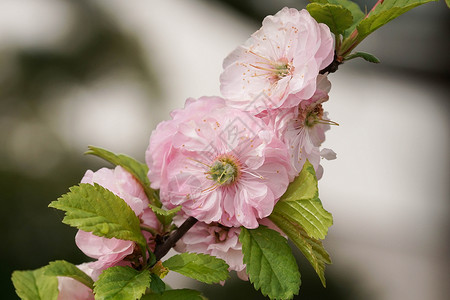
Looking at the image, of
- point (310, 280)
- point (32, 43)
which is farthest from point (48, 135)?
point (310, 280)

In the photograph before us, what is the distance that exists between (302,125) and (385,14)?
85mm

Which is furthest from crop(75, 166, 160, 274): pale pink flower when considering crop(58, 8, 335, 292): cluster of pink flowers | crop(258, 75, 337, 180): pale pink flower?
crop(258, 75, 337, 180): pale pink flower

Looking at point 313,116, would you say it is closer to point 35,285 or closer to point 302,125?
point 302,125

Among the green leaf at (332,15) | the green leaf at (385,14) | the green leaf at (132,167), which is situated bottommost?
the green leaf at (132,167)

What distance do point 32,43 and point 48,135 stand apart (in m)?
0.48

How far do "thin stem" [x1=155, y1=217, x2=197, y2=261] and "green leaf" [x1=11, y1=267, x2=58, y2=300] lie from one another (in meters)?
0.09

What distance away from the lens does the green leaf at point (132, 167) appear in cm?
39

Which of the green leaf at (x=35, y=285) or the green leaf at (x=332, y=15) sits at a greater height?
the green leaf at (x=332, y=15)

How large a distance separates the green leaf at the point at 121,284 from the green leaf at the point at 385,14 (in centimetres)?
21

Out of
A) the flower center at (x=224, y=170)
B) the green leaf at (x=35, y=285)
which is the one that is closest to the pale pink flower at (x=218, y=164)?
the flower center at (x=224, y=170)

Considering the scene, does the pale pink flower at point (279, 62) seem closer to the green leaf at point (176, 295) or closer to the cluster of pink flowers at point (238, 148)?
the cluster of pink flowers at point (238, 148)

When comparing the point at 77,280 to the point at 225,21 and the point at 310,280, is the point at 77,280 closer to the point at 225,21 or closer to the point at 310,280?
the point at 310,280

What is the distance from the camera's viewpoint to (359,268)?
7.84ft

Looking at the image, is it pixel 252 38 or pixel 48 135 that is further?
pixel 48 135
